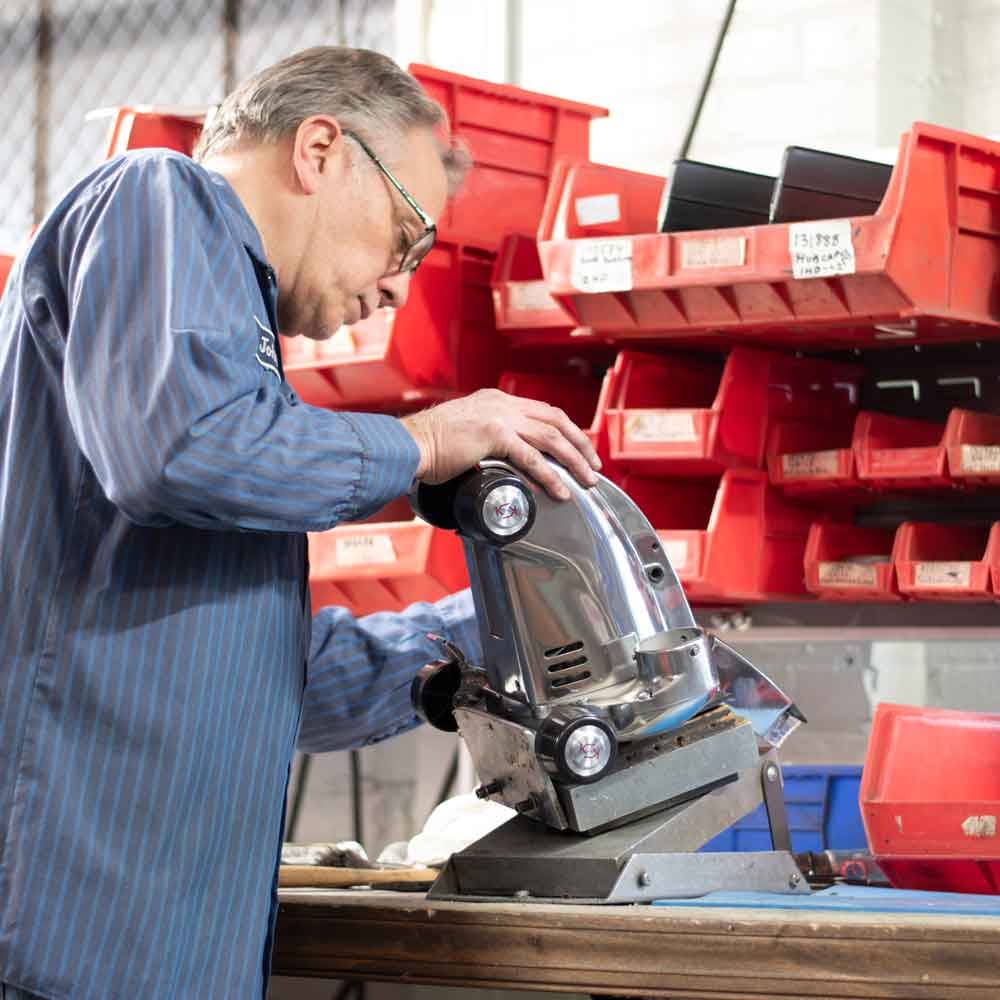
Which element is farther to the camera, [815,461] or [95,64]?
[95,64]

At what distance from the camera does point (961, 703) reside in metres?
2.93

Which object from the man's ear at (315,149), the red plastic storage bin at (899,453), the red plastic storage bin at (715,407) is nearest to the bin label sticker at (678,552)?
the red plastic storage bin at (715,407)

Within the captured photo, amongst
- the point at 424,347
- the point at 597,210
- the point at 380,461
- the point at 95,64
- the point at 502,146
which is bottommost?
the point at 380,461

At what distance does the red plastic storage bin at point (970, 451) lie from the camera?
251 centimetres

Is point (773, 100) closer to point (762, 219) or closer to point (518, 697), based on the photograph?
point (762, 219)

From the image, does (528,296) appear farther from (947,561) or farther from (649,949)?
(649,949)

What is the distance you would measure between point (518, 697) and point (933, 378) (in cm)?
147

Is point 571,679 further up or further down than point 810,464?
further down

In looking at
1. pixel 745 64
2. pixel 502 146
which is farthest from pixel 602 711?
pixel 745 64

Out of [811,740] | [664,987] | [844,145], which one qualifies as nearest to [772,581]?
[811,740]

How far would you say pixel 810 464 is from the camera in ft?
9.04

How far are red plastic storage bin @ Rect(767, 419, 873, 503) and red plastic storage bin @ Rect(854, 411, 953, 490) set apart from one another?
0.10 feet

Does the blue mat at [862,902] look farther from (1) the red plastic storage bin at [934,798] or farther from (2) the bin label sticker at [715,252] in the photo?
(2) the bin label sticker at [715,252]

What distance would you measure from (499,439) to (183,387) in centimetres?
37
